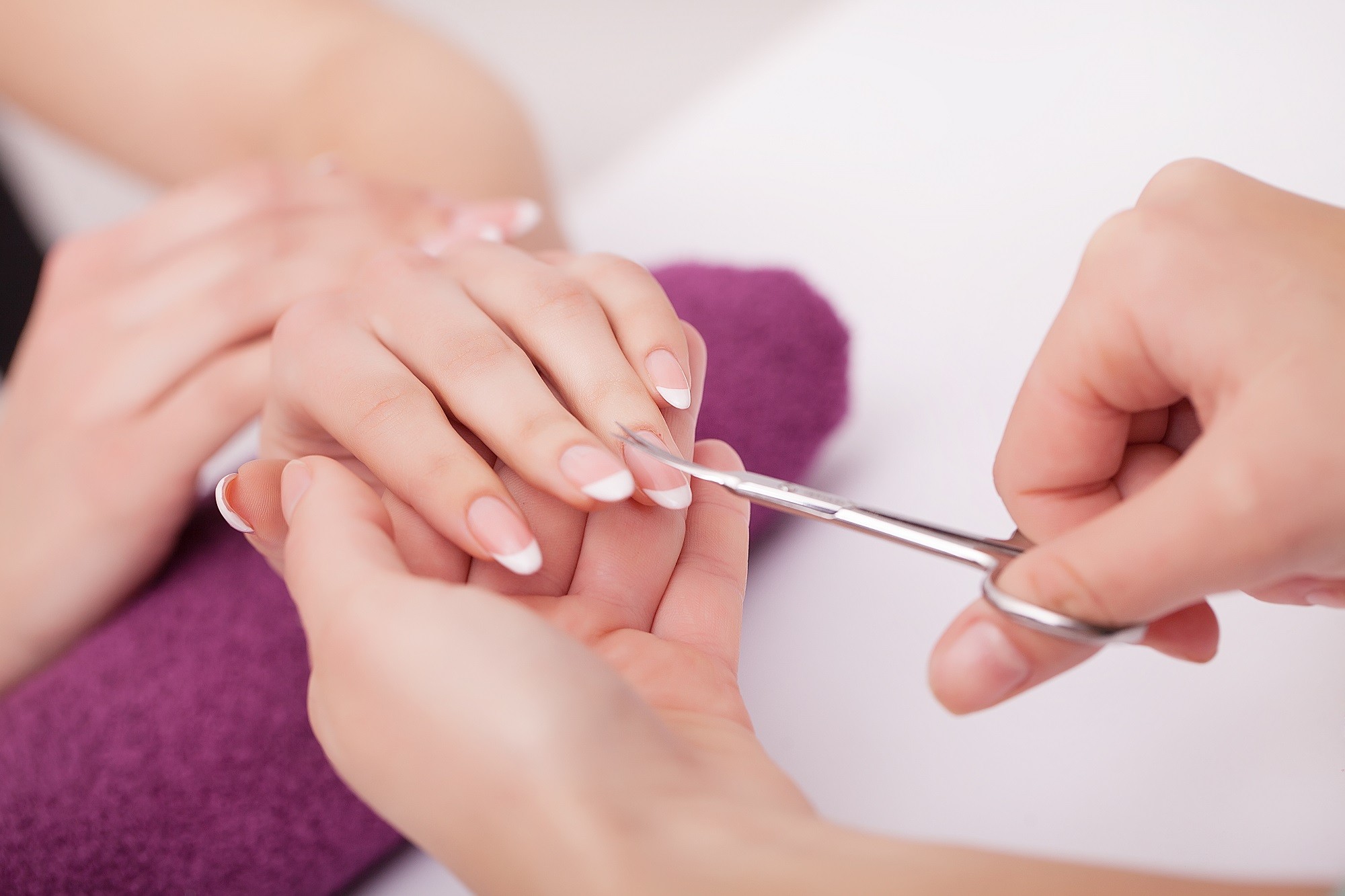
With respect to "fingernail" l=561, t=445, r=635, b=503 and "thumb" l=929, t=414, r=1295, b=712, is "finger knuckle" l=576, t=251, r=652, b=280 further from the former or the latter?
"thumb" l=929, t=414, r=1295, b=712

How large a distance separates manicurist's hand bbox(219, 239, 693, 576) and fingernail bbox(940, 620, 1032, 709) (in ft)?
0.67

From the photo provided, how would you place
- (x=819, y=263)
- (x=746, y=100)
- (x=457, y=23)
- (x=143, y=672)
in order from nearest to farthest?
(x=143, y=672)
(x=819, y=263)
(x=746, y=100)
(x=457, y=23)

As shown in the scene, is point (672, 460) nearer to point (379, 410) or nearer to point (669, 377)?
point (669, 377)

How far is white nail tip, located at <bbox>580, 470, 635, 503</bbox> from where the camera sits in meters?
0.60

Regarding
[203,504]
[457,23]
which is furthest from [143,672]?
[457,23]

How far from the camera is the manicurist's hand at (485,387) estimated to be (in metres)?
0.61

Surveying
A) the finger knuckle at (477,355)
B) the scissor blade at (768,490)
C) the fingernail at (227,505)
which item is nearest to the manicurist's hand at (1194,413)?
the scissor blade at (768,490)

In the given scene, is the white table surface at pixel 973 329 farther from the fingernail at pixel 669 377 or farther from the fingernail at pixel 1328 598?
the fingernail at pixel 669 377

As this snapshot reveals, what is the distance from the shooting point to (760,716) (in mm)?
806

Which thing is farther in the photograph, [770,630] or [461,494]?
[770,630]

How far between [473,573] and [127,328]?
1.76 feet

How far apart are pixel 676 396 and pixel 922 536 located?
8.2 inches

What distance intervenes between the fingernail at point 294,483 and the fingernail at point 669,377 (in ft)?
0.75

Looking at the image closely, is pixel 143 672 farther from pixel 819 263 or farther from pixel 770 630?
pixel 819 263
